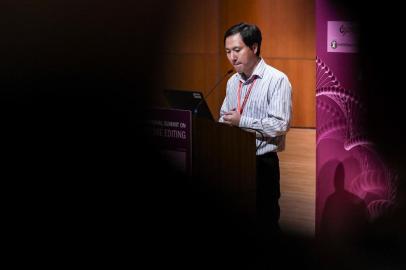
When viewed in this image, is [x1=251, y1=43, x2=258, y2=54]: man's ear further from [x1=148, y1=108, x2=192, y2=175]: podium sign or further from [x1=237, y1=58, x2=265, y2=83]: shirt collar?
[x1=148, y1=108, x2=192, y2=175]: podium sign

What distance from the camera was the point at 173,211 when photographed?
2393 mm

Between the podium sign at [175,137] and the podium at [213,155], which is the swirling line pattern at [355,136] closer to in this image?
the podium at [213,155]

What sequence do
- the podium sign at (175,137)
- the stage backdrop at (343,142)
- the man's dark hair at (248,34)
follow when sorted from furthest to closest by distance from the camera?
the man's dark hair at (248,34), the stage backdrop at (343,142), the podium sign at (175,137)

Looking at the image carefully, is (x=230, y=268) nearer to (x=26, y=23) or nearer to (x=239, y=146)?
(x=239, y=146)

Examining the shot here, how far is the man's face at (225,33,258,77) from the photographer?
2.62m

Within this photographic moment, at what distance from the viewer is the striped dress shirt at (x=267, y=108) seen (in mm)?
2502

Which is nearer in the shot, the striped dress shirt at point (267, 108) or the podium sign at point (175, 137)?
the podium sign at point (175, 137)

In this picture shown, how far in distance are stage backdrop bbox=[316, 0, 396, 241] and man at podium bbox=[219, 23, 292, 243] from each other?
15 centimetres

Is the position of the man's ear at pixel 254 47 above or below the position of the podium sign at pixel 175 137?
above

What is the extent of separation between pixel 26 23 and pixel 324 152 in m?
3.21

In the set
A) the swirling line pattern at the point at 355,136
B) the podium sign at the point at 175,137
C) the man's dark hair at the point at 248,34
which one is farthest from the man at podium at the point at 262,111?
the podium sign at the point at 175,137

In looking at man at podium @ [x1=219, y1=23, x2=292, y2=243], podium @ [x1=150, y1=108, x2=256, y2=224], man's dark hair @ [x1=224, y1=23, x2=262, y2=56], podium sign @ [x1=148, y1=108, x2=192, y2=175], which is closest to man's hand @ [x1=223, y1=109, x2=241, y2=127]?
man at podium @ [x1=219, y1=23, x2=292, y2=243]

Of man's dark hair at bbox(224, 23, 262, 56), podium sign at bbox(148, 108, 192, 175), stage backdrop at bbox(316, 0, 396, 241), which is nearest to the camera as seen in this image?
podium sign at bbox(148, 108, 192, 175)

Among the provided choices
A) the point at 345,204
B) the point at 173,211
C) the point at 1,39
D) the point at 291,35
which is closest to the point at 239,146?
the point at 173,211
